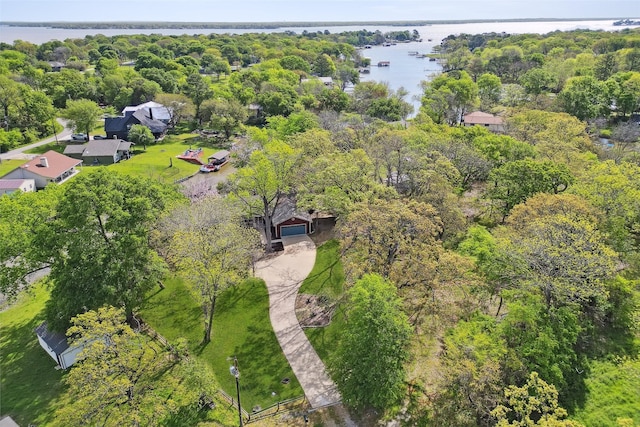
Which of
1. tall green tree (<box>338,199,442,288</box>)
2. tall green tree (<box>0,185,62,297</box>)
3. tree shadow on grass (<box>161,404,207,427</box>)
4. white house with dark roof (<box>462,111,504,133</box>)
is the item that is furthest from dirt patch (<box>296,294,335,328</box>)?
white house with dark roof (<box>462,111,504,133</box>)

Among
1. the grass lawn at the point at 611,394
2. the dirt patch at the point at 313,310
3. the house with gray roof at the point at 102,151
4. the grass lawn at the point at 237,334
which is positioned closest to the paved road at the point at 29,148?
the house with gray roof at the point at 102,151

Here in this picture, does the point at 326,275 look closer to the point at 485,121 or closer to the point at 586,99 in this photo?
the point at 485,121

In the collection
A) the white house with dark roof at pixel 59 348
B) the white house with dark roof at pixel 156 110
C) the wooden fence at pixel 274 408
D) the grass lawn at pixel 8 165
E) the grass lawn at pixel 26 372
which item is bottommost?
the wooden fence at pixel 274 408

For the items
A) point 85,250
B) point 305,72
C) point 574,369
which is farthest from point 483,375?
point 305,72

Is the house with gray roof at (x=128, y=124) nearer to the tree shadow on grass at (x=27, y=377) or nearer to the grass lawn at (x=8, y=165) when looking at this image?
the grass lawn at (x=8, y=165)

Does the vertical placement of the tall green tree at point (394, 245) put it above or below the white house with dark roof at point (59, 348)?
above

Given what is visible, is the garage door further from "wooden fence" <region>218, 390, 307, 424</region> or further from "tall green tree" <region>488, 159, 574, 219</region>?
"wooden fence" <region>218, 390, 307, 424</region>

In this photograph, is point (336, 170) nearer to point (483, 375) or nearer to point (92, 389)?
point (483, 375)
